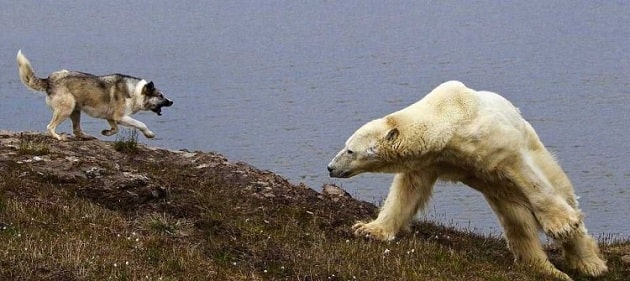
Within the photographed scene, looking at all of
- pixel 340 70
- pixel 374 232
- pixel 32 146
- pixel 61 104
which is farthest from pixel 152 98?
pixel 340 70

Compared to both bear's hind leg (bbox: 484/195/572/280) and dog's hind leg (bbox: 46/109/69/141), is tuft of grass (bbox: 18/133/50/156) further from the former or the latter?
bear's hind leg (bbox: 484/195/572/280)

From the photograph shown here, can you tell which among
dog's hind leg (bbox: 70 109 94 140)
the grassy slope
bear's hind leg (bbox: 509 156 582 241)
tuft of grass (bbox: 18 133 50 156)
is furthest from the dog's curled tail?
bear's hind leg (bbox: 509 156 582 241)

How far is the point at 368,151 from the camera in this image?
10.7 metres

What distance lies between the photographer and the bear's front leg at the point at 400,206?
36.7ft

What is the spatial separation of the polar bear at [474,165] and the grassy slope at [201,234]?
1.20 feet

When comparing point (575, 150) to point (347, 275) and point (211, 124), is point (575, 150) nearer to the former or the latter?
point (211, 124)

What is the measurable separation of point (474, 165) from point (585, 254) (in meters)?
1.97

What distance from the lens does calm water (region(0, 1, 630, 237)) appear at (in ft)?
79.6

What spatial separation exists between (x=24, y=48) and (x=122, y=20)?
10716mm

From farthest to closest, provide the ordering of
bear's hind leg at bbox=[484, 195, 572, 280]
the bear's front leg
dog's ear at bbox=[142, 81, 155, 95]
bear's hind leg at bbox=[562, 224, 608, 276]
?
dog's ear at bbox=[142, 81, 155, 95], bear's hind leg at bbox=[562, 224, 608, 276], the bear's front leg, bear's hind leg at bbox=[484, 195, 572, 280]

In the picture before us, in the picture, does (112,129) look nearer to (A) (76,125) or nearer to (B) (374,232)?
(A) (76,125)

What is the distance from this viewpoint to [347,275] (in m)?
9.12

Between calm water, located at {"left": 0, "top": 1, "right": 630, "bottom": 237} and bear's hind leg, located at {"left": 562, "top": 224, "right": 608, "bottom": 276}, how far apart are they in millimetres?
6013

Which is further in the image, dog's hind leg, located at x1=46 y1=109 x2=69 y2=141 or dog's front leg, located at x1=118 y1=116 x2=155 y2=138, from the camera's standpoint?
dog's front leg, located at x1=118 y1=116 x2=155 y2=138
